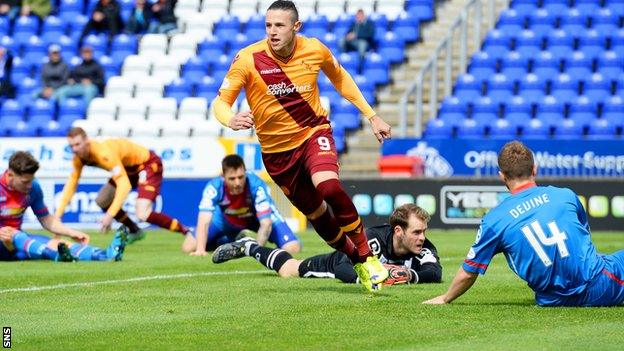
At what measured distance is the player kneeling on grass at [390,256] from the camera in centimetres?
1104

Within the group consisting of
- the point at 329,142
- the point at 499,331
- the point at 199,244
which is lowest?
the point at 199,244

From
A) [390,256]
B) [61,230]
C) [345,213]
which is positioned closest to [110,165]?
[61,230]

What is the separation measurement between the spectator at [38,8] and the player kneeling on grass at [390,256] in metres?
22.1

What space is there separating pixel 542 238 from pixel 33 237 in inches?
332

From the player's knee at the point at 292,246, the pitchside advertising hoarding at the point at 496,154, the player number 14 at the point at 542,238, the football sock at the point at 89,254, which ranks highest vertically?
the player number 14 at the point at 542,238

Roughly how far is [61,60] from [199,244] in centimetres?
1411

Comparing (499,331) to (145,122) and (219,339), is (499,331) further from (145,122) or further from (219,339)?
(145,122)

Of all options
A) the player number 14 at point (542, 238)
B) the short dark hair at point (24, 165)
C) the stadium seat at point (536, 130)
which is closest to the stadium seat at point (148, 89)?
the stadium seat at point (536, 130)

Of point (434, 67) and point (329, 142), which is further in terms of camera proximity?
point (434, 67)

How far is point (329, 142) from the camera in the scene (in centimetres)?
1071

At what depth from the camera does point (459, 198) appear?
22453 mm

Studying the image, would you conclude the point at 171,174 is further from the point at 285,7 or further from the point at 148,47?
the point at 285,7

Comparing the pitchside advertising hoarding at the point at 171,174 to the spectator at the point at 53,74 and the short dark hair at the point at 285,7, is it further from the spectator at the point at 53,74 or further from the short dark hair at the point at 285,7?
the short dark hair at the point at 285,7

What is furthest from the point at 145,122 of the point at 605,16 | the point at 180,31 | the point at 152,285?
the point at 152,285
